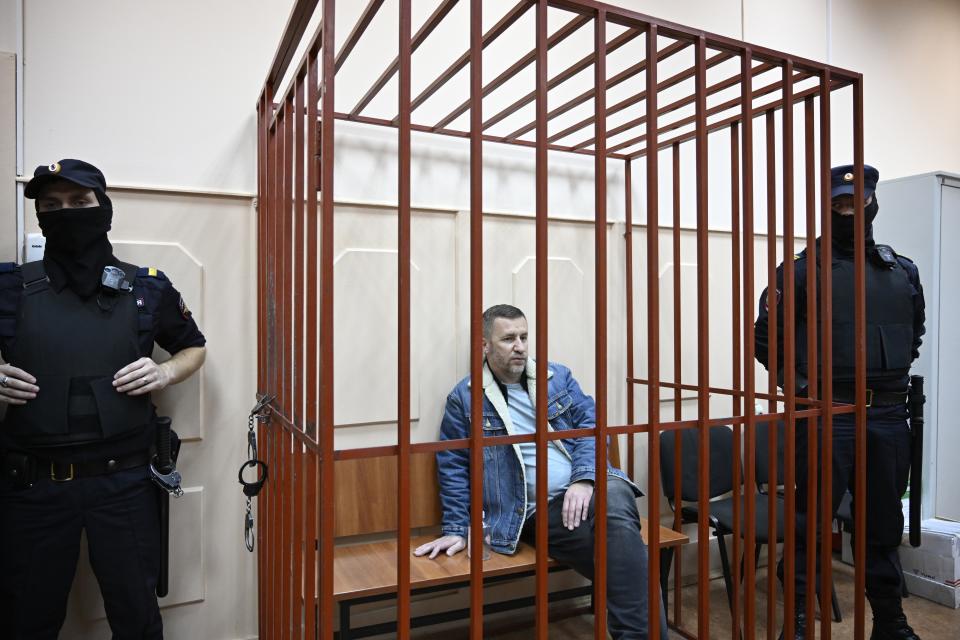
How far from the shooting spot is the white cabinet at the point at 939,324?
11.1ft

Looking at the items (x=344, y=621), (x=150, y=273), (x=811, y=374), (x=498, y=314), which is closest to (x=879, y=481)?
(x=811, y=374)

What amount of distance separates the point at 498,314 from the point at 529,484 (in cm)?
68

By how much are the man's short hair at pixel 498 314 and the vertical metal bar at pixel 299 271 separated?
1.03m

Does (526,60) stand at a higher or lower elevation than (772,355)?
higher

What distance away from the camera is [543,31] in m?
1.49

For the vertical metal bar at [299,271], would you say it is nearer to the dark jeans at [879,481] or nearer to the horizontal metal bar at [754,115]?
the horizontal metal bar at [754,115]

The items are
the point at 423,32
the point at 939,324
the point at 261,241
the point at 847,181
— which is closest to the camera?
the point at 423,32

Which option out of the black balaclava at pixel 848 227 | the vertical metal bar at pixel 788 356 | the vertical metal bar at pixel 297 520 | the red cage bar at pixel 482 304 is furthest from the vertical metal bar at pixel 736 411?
the vertical metal bar at pixel 297 520

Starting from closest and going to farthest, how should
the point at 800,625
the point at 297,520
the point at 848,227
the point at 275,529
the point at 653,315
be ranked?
the point at 653,315 → the point at 297,520 → the point at 275,529 → the point at 848,227 → the point at 800,625

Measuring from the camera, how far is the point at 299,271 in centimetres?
165

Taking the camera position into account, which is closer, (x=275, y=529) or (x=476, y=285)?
(x=476, y=285)

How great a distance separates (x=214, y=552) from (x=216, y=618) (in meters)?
0.25

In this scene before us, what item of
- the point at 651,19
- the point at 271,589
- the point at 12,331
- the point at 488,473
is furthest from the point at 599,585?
the point at 12,331

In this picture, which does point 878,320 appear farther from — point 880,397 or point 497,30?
point 497,30
